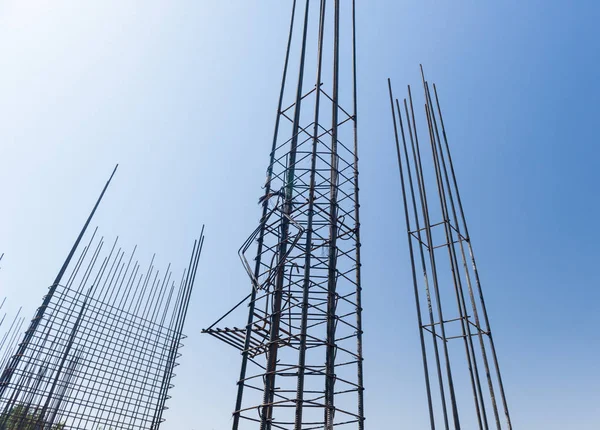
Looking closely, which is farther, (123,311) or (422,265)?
(123,311)

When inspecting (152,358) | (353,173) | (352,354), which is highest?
(353,173)

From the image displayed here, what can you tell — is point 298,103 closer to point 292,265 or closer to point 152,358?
point 292,265

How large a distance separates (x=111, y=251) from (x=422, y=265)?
428 inches

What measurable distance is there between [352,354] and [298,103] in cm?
651

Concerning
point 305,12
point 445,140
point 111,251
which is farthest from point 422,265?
point 111,251

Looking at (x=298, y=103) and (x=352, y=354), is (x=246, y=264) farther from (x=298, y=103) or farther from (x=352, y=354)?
(x=298, y=103)

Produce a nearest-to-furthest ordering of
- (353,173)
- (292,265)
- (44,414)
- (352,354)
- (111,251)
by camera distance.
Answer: (352,354)
(292,265)
(353,173)
(44,414)
(111,251)

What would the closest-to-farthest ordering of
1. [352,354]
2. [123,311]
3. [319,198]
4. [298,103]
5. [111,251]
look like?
[352,354]
[319,198]
[298,103]
[123,311]
[111,251]

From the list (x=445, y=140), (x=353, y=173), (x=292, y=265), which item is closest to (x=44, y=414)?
(x=292, y=265)

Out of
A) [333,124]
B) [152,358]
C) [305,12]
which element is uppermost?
[305,12]

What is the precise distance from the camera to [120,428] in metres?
12.3

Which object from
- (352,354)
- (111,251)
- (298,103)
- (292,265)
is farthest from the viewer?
(111,251)

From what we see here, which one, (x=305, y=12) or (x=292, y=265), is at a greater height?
(x=305, y=12)

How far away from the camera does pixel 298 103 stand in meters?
10.9
